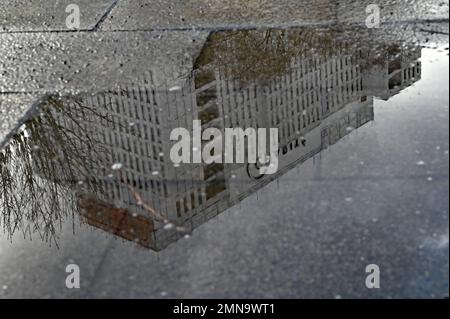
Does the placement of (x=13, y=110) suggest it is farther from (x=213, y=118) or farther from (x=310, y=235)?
(x=310, y=235)

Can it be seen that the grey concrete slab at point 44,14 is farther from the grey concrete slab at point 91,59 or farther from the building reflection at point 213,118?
the building reflection at point 213,118

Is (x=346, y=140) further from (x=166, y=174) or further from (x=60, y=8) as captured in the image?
(x=60, y=8)

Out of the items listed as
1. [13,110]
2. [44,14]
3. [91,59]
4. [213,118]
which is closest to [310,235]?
[213,118]

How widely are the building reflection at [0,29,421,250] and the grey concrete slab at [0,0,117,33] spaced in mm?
1620

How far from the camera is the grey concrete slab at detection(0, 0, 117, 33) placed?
754 centimetres

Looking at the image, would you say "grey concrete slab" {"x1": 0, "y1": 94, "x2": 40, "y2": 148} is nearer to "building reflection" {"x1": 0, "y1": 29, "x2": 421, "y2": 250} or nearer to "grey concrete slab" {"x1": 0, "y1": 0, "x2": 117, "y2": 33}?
"building reflection" {"x1": 0, "y1": 29, "x2": 421, "y2": 250}

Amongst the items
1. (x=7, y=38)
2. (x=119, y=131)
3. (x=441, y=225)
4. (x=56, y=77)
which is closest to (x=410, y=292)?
(x=441, y=225)

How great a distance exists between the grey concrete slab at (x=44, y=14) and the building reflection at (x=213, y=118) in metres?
1.62

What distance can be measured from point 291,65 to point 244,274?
2480 millimetres

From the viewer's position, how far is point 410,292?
3701 millimetres

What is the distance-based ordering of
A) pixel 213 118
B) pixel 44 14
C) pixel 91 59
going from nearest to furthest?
1. pixel 213 118
2. pixel 91 59
3. pixel 44 14

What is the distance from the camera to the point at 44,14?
7.88 metres

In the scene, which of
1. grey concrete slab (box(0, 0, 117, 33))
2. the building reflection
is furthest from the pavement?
grey concrete slab (box(0, 0, 117, 33))

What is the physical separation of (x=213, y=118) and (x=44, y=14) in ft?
10.8
